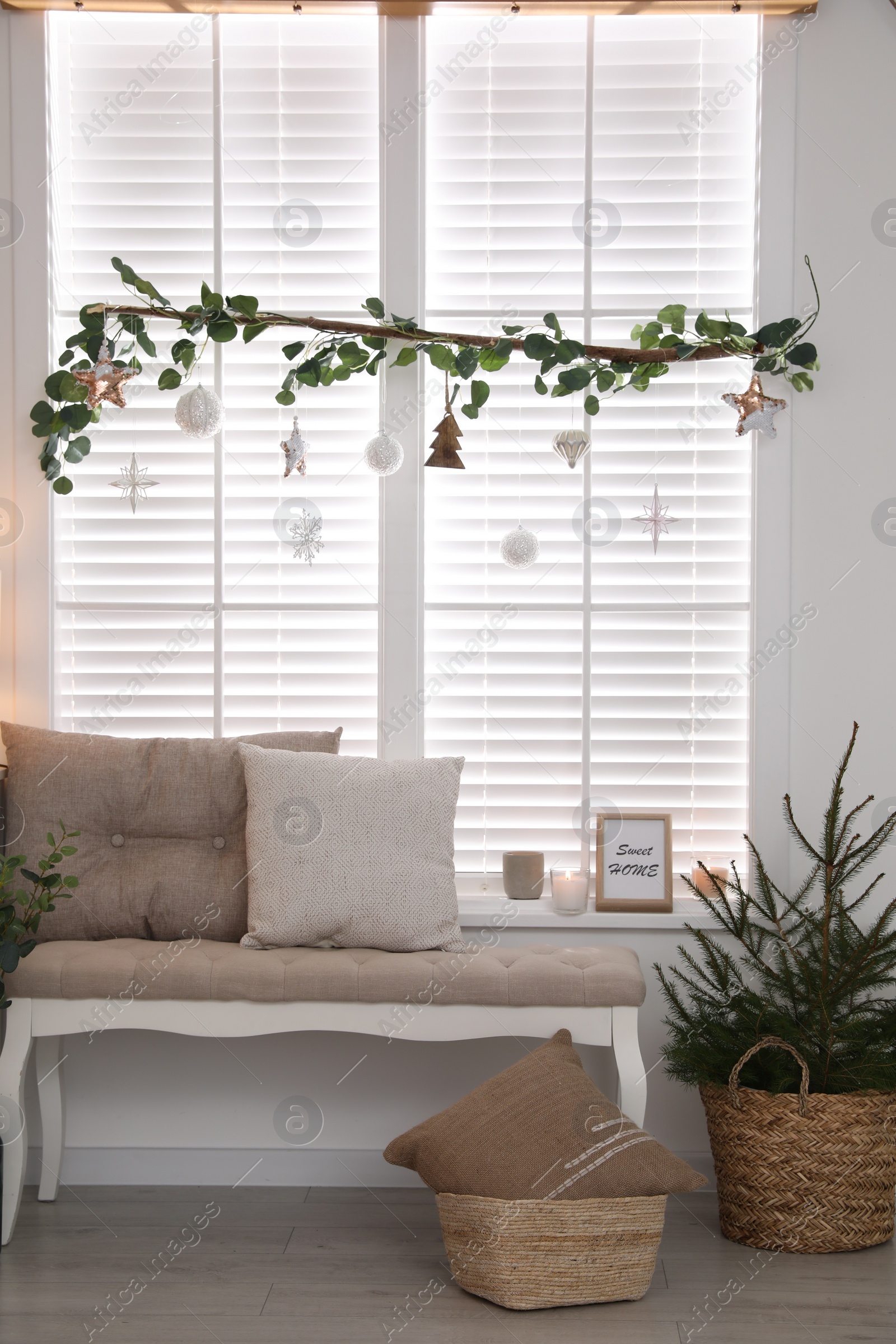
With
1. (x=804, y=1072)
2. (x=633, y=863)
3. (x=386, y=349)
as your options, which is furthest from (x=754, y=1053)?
(x=386, y=349)

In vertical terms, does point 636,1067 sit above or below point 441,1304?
above

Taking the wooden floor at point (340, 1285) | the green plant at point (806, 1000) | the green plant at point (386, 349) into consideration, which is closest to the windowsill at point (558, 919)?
the green plant at point (806, 1000)

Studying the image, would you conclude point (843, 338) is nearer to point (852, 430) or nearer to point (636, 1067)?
point (852, 430)

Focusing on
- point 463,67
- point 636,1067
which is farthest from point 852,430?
point 636,1067

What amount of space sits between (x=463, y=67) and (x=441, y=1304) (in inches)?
107

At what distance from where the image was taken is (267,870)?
222 cm

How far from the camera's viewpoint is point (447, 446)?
239 centimetres

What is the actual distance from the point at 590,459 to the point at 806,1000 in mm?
1333

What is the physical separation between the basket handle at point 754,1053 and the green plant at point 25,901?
4.46 feet

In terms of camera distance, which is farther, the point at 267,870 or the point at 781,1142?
the point at 267,870

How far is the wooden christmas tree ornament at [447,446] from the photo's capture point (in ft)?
7.84

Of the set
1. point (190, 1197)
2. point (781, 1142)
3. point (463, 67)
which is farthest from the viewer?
point (463, 67)

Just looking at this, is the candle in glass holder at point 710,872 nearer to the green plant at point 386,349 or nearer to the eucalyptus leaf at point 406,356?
the green plant at point 386,349

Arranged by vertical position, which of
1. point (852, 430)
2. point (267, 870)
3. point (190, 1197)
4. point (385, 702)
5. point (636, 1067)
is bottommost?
point (190, 1197)
